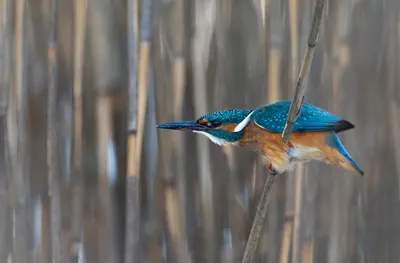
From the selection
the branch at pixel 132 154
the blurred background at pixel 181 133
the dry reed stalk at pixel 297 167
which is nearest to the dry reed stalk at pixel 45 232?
the blurred background at pixel 181 133

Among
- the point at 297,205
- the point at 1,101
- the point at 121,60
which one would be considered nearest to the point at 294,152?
the point at 297,205

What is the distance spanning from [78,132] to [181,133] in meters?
0.14

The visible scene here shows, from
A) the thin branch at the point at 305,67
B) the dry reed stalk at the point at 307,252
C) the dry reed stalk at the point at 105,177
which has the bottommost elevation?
the dry reed stalk at the point at 307,252

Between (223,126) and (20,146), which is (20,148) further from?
(223,126)

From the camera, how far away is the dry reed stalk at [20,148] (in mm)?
576

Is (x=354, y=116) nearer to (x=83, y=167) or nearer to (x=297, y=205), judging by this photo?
(x=297, y=205)

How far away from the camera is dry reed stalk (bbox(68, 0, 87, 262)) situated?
0.57 meters

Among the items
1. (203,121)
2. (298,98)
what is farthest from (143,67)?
(298,98)

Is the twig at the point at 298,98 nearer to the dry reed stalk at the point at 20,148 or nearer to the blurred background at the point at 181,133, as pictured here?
the blurred background at the point at 181,133

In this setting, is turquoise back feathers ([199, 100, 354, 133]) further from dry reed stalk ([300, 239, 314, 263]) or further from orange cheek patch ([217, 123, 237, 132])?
dry reed stalk ([300, 239, 314, 263])

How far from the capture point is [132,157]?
1.85 feet

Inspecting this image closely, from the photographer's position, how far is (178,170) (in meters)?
0.57

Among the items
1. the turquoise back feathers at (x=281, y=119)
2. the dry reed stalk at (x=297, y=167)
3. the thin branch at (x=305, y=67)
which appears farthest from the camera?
the dry reed stalk at (x=297, y=167)

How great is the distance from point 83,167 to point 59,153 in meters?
0.04
